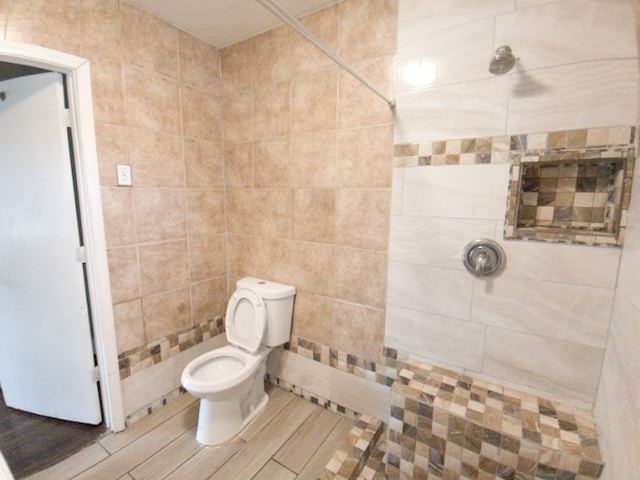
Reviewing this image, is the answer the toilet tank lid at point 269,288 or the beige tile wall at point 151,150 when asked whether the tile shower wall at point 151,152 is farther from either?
the toilet tank lid at point 269,288

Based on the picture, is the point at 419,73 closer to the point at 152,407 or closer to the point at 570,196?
the point at 570,196

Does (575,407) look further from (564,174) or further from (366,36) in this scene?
(366,36)

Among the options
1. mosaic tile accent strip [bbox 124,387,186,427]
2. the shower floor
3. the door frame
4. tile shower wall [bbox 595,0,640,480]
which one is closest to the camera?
tile shower wall [bbox 595,0,640,480]

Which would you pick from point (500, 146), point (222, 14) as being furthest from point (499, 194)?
point (222, 14)

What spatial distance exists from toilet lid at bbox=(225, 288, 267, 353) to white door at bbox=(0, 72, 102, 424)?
2.51ft

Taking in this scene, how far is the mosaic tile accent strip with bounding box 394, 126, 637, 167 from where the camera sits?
0.99 metres

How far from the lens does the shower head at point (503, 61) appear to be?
0.99m

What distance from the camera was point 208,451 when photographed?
151 centimetres

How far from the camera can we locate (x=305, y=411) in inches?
70.9

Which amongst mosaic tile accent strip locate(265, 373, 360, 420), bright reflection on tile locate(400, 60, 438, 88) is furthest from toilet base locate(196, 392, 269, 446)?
bright reflection on tile locate(400, 60, 438, 88)

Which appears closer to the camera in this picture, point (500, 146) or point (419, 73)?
point (500, 146)

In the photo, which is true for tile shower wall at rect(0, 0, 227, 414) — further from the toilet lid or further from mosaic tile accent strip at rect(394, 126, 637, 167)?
mosaic tile accent strip at rect(394, 126, 637, 167)

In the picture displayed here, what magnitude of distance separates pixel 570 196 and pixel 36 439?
2.92 m

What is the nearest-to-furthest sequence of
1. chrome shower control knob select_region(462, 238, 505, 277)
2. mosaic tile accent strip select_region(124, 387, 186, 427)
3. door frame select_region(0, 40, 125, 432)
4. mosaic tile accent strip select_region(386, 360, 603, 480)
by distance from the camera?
1. mosaic tile accent strip select_region(386, 360, 603, 480)
2. chrome shower control knob select_region(462, 238, 505, 277)
3. door frame select_region(0, 40, 125, 432)
4. mosaic tile accent strip select_region(124, 387, 186, 427)
